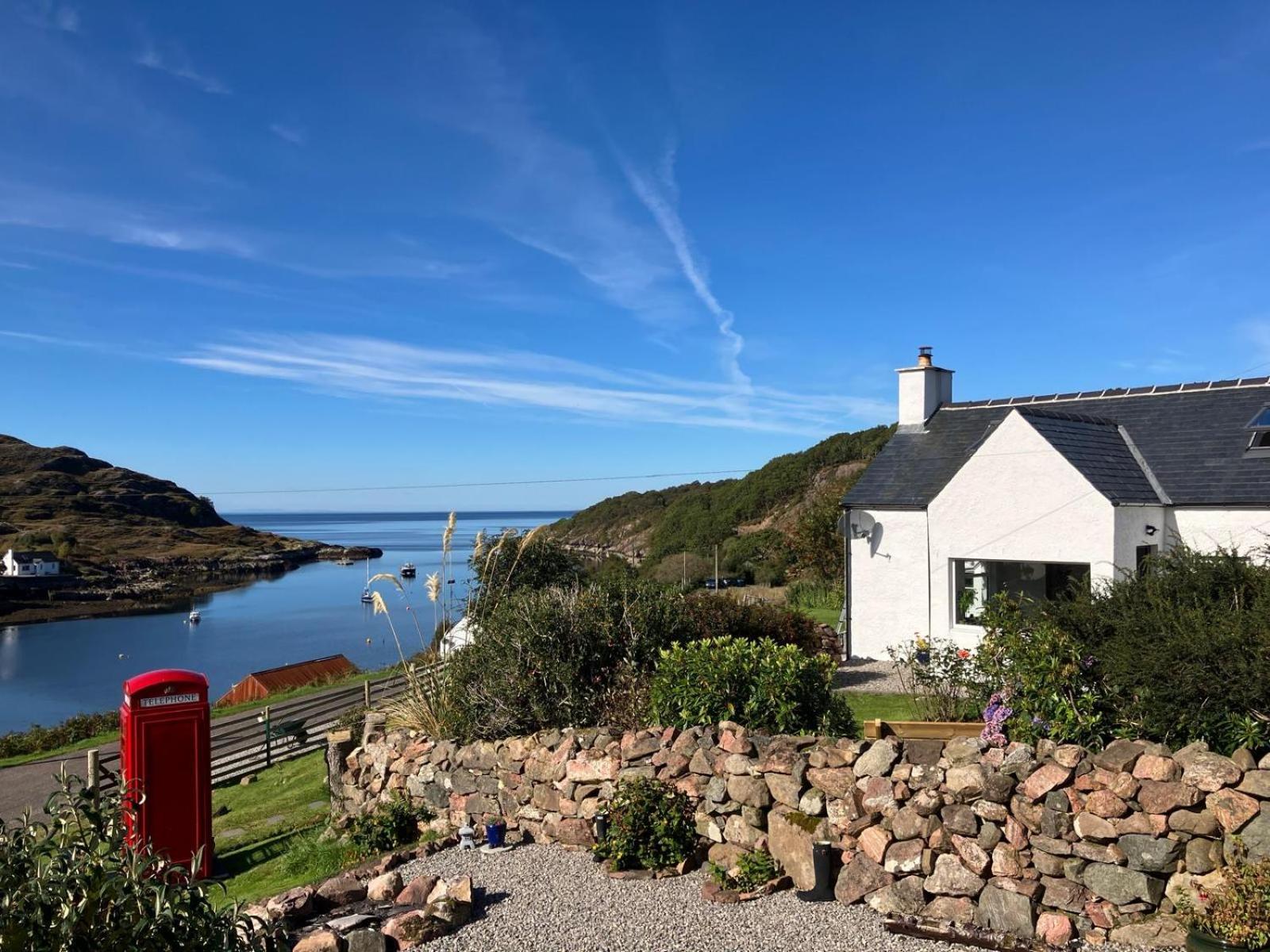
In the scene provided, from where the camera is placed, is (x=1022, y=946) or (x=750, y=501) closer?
(x=1022, y=946)

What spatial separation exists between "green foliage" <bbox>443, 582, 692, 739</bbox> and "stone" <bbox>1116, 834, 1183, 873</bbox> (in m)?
4.79

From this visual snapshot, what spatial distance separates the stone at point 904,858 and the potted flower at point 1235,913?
5.07 ft

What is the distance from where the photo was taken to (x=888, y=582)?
1652 cm

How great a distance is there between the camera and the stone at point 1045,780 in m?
5.73

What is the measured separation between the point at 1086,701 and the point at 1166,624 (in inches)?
31.9

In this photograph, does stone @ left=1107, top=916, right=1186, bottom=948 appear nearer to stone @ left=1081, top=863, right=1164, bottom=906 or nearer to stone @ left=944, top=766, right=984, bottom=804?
stone @ left=1081, top=863, right=1164, bottom=906

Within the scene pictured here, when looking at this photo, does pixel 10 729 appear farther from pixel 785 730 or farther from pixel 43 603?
pixel 43 603

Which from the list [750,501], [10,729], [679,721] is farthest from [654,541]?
[679,721]

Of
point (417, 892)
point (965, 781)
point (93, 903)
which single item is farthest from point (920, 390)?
point (93, 903)

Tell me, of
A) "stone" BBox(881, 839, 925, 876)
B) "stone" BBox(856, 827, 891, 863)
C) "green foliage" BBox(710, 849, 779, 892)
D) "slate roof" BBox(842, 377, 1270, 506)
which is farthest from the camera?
"slate roof" BBox(842, 377, 1270, 506)

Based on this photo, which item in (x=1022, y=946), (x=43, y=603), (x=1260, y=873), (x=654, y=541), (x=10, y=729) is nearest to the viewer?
(x=1260, y=873)

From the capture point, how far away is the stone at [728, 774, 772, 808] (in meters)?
6.82

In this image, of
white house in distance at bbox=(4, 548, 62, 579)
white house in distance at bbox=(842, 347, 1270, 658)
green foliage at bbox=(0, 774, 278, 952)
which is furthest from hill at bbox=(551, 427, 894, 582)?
white house in distance at bbox=(4, 548, 62, 579)

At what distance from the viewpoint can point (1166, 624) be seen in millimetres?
6461
